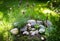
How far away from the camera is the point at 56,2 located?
15.5ft

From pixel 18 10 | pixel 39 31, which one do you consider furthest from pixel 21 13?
pixel 39 31

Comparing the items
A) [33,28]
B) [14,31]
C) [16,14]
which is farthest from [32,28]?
[16,14]

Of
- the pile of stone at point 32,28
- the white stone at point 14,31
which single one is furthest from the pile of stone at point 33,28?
the white stone at point 14,31

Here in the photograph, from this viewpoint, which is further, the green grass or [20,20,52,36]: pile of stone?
the green grass

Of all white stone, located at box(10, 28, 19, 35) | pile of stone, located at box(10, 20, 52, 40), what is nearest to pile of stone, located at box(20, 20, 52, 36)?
pile of stone, located at box(10, 20, 52, 40)

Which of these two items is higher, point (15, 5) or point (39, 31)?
point (15, 5)

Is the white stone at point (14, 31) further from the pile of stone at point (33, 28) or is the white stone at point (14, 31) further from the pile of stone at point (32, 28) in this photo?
the pile of stone at point (33, 28)

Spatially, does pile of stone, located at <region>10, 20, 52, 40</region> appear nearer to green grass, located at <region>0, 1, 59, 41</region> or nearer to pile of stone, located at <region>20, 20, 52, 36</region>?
pile of stone, located at <region>20, 20, 52, 36</region>

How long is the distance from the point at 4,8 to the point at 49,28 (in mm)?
1344

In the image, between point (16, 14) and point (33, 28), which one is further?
point (16, 14)

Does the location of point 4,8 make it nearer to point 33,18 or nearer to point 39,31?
point 33,18

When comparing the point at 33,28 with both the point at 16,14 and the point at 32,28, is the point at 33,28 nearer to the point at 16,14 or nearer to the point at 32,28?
the point at 32,28

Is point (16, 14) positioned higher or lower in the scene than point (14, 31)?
higher

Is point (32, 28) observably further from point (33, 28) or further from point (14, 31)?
point (14, 31)
